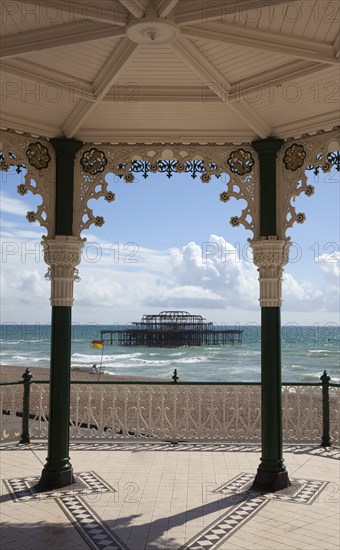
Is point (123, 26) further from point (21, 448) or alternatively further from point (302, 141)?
point (21, 448)

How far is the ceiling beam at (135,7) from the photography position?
3.11 metres

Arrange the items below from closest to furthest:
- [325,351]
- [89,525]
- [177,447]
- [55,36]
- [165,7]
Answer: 1. [165,7]
2. [55,36]
3. [89,525]
4. [177,447]
5. [325,351]

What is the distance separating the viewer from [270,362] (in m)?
5.41

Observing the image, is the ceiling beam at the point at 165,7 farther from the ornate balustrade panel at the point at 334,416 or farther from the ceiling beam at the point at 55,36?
the ornate balustrade panel at the point at 334,416

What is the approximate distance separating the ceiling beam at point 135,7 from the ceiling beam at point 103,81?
42cm

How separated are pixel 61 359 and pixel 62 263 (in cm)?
90

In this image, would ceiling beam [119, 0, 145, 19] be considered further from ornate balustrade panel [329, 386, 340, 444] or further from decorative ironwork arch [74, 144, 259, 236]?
ornate balustrade panel [329, 386, 340, 444]

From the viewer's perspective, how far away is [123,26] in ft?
11.1

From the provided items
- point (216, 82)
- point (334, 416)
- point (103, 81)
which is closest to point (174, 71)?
point (216, 82)

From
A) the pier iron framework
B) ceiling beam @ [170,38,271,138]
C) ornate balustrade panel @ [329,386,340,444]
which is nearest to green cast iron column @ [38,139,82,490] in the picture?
ceiling beam @ [170,38,271,138]

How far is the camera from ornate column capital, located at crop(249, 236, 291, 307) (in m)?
5.40

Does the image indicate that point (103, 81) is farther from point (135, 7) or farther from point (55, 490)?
point (55, 490)

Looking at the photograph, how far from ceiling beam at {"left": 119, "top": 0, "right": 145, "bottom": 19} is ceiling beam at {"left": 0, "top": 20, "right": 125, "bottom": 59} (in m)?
0.21

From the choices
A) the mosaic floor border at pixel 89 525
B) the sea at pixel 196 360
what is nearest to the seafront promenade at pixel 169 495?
the mosaic floor border at pixel 89 525
